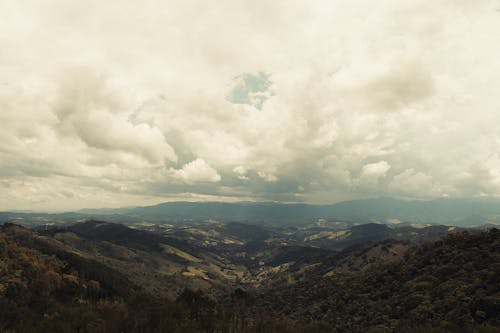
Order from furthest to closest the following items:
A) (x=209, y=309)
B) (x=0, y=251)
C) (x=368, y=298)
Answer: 1. (x=368, y=298)
2. (x=0, y=251)
3. (x=209, y=309)

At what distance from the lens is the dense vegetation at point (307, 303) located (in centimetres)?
1302

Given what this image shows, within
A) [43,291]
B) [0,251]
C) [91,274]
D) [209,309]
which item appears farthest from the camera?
[91,274]

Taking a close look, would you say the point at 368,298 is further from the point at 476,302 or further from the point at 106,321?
the point at 106,321

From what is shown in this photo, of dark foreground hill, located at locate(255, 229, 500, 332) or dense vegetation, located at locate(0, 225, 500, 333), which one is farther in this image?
dark foreground hill, located at locate(255, 229, 500, 332)

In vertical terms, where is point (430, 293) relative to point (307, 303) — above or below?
above

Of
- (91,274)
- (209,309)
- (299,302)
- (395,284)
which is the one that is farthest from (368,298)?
(91,274)

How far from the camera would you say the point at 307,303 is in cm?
12419

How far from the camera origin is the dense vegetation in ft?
42.7

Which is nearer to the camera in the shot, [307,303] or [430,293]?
[430,293]

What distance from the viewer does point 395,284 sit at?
91.5 metres

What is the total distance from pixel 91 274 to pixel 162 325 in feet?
591

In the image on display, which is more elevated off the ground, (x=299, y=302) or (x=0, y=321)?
(x=0, y=321)

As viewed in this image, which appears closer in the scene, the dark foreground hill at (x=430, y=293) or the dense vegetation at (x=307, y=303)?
the dense vegetation at (x=307, y=303)

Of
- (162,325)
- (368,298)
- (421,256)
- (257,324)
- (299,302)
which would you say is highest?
(162,325)
